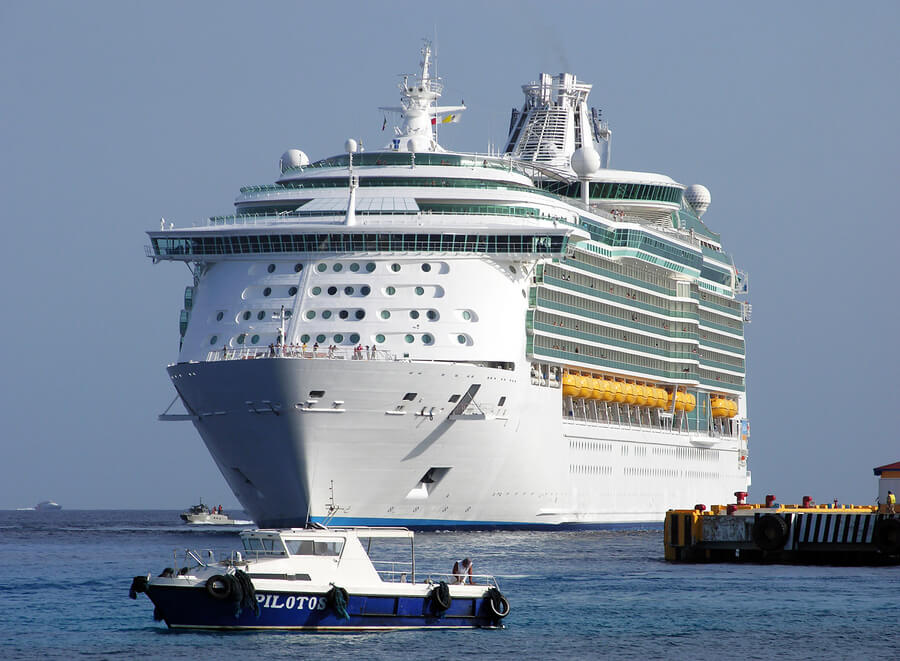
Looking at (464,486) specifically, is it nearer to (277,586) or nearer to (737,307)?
(277,586)

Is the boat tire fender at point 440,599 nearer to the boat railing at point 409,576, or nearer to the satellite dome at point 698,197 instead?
the boat railing at point 409,576

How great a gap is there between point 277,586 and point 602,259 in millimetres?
41957

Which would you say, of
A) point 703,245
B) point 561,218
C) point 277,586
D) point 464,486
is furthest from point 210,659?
point 703,245

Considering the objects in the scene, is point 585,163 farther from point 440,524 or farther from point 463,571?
point 463,571

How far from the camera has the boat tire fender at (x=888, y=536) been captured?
182 feet

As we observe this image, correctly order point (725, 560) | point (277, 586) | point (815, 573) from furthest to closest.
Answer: point (725, 560)
point (815, 573)
point (277, 586)

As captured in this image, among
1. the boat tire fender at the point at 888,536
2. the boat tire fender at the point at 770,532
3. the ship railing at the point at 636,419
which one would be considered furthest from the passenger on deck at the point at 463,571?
the ship railing at the point at 636,419

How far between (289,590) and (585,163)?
4720 cm

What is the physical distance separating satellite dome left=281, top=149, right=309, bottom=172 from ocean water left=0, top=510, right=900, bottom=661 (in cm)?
2235

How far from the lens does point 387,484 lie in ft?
198

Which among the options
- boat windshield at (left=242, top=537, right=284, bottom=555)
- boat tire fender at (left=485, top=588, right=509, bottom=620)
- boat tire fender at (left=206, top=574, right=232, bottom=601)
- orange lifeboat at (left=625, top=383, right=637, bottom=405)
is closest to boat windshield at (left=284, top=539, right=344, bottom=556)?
boat windshield at (left=242, top=537, right=284, bottom=555)

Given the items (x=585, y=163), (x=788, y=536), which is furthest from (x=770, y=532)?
(x=585, y=163)

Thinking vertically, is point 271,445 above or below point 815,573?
above

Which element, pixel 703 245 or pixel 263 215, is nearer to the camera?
pixel 263 215
